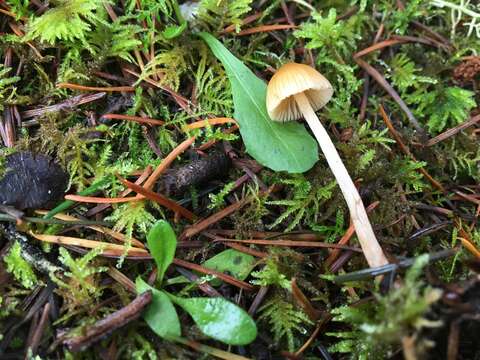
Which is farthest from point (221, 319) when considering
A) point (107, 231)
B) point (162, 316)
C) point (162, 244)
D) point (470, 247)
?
point (470, 247)

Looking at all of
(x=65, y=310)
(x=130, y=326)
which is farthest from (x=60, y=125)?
(x=130, y=326)

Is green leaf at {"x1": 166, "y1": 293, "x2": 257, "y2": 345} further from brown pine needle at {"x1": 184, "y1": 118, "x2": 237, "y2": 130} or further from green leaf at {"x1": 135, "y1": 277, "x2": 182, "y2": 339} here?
brown pine needle at {"x1": 184, "y1": 118, "x2": 237, "y2": 130}

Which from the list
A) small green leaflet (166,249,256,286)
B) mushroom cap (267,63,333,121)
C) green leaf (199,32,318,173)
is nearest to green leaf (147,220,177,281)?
small green leaflet (166,249,256,286)

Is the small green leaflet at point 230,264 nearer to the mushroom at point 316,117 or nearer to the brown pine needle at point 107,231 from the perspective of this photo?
the brown pine needle at point 107,231

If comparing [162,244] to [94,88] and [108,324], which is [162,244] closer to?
[108,324]

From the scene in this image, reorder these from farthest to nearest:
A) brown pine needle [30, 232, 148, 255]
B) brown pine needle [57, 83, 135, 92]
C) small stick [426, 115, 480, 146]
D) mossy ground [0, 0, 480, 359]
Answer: small stick [426, 115, 480, 146], brown pine needle [57, 83, 135, 92], brown pine needle [30, 232, 148, 255], mossy ground [0, 0, 480, 359]
